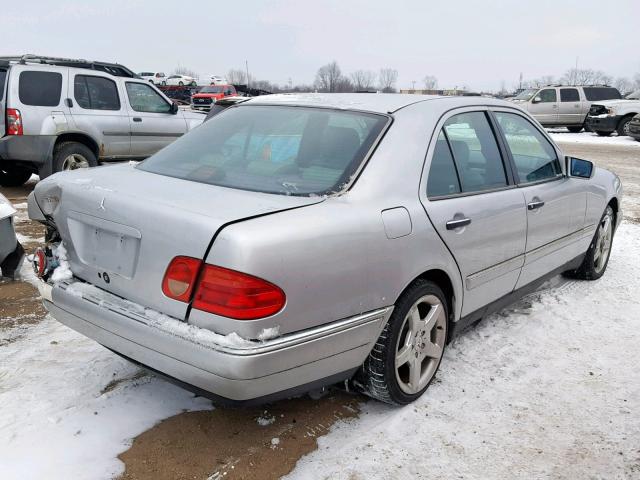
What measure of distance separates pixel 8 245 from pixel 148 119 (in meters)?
5.13

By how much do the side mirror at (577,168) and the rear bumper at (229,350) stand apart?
2.29 meters

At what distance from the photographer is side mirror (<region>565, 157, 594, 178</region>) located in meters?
4.19

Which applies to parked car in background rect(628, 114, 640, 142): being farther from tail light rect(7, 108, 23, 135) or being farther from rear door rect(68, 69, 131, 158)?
tail light rect(7, 108, 23, 135)

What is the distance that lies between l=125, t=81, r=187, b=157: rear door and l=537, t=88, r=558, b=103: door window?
18.0 m

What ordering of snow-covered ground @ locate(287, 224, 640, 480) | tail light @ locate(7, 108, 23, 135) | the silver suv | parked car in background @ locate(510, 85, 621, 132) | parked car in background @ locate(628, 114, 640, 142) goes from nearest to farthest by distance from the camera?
1. snow-covered ground @ locate(287, 224, 640, 480)
2. tail light @ locate(7, 108, 23, 135)
3. the silver suv
4. parked car in background @ locate(628, 114, 640, 142)
5. parked car in background @ locate(510, 85, 621, 132)

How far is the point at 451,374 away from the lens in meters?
3.35

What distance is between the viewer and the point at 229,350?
215 cm

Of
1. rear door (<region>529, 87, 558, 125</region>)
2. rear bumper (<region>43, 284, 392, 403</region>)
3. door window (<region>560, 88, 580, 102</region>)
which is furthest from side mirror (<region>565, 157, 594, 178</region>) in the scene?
door window (<region>560, 88, 580, 102</region>)

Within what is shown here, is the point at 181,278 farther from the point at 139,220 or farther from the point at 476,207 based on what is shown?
the point at 476,207

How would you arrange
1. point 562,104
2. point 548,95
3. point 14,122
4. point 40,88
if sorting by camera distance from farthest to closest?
point 548,95, point 562,104, point 40,88, point 14,122

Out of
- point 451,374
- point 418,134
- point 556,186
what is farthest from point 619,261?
point 418,134

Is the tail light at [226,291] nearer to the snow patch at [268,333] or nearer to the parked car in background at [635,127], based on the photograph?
the snow patch at [268,333]

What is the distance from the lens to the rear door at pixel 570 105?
2323 centimetres

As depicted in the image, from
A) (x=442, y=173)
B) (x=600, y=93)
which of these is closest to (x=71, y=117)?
(x=442, y=173)
